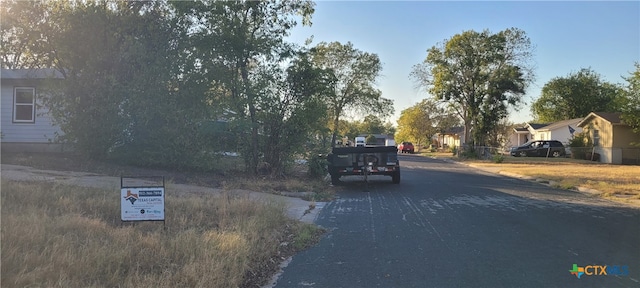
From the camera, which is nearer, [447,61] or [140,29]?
[140,29]

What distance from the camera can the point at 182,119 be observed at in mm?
16047

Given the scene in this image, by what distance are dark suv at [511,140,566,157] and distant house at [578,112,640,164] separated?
5555mm

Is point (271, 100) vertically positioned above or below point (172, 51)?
below

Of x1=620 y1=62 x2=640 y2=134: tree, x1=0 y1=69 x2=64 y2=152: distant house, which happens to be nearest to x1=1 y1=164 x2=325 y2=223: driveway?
x1=0 y1=69 x2=64 y2=152: distant house

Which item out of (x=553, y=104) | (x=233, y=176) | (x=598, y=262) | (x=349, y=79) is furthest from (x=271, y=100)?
(x=553, y=104)

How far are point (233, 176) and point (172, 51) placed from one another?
16.4ft

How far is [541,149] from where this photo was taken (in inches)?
1734

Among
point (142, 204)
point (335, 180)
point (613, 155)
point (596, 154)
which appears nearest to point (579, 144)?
point (596, 154)

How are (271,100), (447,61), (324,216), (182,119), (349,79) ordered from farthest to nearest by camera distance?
(349,79), (447,61), (271,100), (182,119), (324,216)

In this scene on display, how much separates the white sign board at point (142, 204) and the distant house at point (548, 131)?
4127 centimetres

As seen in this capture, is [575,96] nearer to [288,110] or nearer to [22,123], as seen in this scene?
[288,110]

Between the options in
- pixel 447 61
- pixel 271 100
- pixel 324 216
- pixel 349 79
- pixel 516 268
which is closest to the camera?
pixel 516 268

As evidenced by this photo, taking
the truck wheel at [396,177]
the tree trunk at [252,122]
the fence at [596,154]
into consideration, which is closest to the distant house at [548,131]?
the fence at [596,154]

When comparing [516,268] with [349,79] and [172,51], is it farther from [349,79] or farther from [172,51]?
[349,79]
